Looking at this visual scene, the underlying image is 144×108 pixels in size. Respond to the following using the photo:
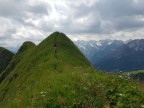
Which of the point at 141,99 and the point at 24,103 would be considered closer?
the point at 141,99

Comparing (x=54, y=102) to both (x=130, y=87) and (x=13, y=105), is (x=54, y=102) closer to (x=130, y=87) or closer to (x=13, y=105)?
(x=13, y=105)

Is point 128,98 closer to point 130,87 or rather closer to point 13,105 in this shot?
point 130,87

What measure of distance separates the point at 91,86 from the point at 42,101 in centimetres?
312

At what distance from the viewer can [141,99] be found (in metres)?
15.4

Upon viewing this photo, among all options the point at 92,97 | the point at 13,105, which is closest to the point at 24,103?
the point at 13,105

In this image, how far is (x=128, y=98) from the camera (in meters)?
15.3

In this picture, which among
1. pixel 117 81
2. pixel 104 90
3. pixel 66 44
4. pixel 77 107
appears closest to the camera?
pixel 77 107

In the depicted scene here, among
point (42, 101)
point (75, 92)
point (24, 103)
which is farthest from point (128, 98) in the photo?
point (24, 103)

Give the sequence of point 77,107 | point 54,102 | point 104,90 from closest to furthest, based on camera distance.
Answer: point 77,107
point 54,102
point 104,90

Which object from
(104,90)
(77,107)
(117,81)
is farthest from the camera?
(117,81)

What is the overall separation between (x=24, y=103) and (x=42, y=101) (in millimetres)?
1738

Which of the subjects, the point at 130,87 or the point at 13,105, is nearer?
the point at 13,105

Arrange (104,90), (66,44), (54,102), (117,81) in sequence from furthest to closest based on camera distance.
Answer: (66,44)
(117,81)
(104,90)
(54,102)

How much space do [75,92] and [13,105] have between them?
3.61 meters
